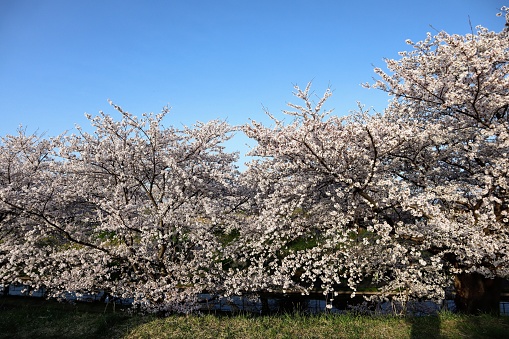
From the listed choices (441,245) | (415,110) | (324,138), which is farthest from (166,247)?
(415,110)

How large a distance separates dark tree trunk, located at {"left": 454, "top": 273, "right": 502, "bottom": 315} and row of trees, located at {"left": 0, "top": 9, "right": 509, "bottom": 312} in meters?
0.03

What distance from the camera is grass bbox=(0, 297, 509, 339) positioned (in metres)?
6.87

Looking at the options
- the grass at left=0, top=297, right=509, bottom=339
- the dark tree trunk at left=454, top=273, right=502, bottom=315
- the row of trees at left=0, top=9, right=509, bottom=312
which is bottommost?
the grass at left=0, top=297, right=509, bottom=339

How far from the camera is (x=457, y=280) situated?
391 inches

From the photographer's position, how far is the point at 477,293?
9422mm

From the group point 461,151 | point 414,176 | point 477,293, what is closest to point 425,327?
point 477,293

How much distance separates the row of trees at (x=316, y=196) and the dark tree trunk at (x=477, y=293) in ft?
0.11

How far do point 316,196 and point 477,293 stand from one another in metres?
5.22

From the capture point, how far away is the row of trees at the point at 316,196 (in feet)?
26.1

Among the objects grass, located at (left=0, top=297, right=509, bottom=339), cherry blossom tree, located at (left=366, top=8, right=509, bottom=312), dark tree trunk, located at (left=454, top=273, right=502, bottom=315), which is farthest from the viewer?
dark tree trunk, located at (left=454, top=273, right=502, bottom=315)

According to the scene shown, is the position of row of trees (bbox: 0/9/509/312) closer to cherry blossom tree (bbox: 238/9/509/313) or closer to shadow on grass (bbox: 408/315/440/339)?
cherry blossom tree (bbox: 238/9/509/313)

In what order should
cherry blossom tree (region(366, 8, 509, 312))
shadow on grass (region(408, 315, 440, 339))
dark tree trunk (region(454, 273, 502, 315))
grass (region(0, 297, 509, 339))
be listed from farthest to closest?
dark tree trunk (region(454, 273, 502, 315)), cherry blossom tree (region(366, 8, 509, 312)), grass (region(0, 297, 509, 339)), shadow on grass (region(408, 315, 440, 339))

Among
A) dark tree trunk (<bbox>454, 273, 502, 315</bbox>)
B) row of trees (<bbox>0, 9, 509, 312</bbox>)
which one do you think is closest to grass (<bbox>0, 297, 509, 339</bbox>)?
row of trees (<bbox>0, 9, 509, 312</bbox>)

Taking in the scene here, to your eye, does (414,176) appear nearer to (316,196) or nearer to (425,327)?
(316,196)
